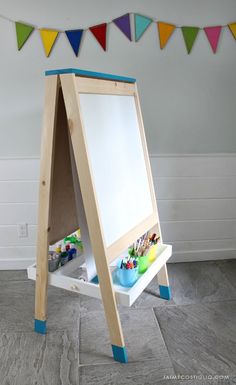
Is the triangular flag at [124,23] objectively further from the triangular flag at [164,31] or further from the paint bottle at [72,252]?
the paint bottle at [72,252]

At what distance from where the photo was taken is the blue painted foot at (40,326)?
154 cm

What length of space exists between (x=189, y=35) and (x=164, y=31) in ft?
0.50

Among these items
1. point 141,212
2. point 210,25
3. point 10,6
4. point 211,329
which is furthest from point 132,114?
point 211,329

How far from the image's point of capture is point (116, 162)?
1411mm

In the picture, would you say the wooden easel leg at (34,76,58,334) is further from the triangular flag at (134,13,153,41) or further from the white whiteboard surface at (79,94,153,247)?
the triangular flag at (134,13,153,41)

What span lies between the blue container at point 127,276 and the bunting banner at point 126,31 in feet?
4.14

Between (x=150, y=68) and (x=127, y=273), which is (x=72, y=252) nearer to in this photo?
(x=127, y=273)

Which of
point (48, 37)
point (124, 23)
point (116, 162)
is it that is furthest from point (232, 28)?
point (116, 162)

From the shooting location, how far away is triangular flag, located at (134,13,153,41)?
71.7 inches

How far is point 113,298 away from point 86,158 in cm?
57

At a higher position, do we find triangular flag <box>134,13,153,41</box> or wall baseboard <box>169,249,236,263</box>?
triangular flag <box>134,13,153,41</box>

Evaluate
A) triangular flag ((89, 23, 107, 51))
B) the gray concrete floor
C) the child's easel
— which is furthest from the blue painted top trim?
the gray concrete floor

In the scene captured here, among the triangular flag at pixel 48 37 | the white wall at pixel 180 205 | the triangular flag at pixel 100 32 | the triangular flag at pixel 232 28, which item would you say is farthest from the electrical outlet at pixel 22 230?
the triangular flag at pixel 232 28

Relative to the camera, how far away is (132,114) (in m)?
1.61
